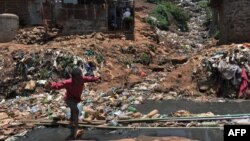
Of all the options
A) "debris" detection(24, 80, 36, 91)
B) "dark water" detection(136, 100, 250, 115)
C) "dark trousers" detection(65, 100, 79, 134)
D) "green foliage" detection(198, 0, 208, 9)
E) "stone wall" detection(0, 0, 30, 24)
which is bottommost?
"debris" detection(24, 80, 36, 91)

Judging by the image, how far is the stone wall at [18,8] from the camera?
22031 millimetres

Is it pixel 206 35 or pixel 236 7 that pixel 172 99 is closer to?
pixel 236 7

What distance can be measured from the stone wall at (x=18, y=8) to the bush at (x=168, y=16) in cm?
726

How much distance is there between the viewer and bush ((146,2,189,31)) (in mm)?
27016

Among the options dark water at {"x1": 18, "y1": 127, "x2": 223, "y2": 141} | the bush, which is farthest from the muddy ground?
the bush

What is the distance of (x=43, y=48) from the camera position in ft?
55.4

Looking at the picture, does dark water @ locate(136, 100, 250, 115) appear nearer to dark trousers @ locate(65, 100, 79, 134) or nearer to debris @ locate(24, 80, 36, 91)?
dark trousers @ locate(65, 100, 79, 134)

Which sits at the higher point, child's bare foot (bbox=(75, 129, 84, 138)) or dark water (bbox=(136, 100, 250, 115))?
child's bare foot (bbox=(75, 129, 84, 138))

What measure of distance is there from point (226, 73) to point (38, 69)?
633cm

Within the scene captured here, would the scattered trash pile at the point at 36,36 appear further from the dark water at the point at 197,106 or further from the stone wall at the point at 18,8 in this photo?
the dark water at the point at 197,106

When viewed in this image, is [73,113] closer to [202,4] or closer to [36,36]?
[36,36]

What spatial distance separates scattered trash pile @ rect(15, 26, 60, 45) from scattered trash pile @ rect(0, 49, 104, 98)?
3.31 m

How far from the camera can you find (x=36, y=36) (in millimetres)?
20188

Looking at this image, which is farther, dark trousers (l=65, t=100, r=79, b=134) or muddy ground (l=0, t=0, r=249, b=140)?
muddy ground (l=0, t=0, r=249, b=140)
